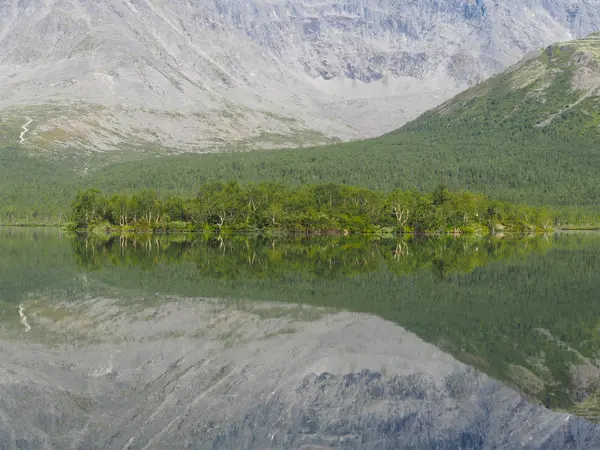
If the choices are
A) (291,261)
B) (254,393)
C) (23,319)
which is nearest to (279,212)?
(291,261)

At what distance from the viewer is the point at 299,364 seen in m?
19.1

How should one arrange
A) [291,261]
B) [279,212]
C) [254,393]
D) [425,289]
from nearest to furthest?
[254,393]
[425,289]
[291,261]
[279,212]

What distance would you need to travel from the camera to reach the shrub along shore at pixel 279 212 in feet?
352

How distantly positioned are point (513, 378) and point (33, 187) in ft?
610

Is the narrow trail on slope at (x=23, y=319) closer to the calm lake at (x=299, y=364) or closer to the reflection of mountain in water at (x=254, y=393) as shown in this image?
the calm lake at (x=299, y=364)

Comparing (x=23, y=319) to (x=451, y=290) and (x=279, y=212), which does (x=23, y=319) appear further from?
(x=279, y=212)

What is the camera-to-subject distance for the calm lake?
14.2 meters

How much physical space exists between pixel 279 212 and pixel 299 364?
86.5 metres

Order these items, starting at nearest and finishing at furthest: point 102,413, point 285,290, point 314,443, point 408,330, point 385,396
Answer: point 314,443, point 102,413, point 385,396, point 408,330, point 285,290

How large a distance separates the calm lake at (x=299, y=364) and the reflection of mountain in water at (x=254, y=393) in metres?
0.06

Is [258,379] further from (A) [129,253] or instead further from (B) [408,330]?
(A) [129,253]

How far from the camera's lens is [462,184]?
6811 inches

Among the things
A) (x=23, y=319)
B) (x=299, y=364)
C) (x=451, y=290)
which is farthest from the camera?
(x=451, y=290)

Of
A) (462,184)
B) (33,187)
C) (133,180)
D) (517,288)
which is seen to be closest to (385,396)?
(517,288)
